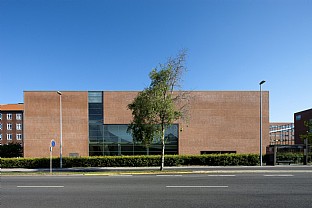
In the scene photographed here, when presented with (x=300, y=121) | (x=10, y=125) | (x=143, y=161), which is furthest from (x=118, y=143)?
(x=10, y=125)

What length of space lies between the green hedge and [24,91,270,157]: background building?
6975mm

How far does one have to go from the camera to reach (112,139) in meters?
30.0

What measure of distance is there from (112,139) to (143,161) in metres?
9.44

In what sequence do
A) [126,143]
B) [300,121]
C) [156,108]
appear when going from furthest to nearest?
[300,121]
[126,143]
[156,108]

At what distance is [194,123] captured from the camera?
3038 centimetres

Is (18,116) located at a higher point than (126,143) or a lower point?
higher

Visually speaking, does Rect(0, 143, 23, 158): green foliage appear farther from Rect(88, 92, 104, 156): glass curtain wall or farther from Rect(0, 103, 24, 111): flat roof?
Rect(0, 103, 24, 111): flat roof

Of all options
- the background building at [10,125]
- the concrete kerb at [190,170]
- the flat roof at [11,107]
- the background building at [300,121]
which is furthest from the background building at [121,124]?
the flat roof at [11,107]

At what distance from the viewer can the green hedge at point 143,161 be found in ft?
71.2

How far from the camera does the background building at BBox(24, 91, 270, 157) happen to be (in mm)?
29625

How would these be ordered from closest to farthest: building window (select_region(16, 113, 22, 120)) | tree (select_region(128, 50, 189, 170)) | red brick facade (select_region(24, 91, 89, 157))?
tree (select_region(128, 50, 189, 170)) → red brick facade (select_region(24, 91, 89, 157)) → building window (select_region(16, 113, 22, 120))

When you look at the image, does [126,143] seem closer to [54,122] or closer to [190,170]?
[54,122]

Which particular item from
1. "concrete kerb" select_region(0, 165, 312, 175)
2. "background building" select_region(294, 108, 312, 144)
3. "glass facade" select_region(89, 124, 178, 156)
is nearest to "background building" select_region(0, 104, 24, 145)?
"glass facade" select_region(89, 124, 178, 156)

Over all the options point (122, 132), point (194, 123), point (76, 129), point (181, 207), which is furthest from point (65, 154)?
point (181, 207)
